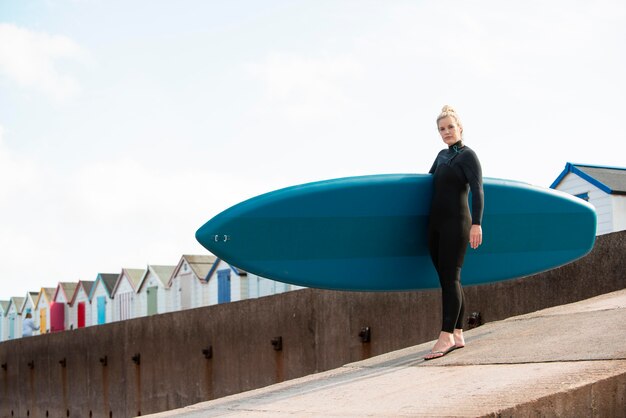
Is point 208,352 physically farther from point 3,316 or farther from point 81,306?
point 3,316

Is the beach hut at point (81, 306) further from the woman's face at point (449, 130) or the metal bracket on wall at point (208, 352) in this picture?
the woman's face at point (449, 130)

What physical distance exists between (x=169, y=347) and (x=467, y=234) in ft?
24.4

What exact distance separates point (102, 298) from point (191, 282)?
974cm

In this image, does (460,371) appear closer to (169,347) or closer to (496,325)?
(496,325)

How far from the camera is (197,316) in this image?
11031mm

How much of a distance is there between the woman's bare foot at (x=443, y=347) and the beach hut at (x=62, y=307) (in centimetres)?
3921

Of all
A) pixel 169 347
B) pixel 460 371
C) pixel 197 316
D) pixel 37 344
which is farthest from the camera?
pixel 37 344

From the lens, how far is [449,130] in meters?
5.26

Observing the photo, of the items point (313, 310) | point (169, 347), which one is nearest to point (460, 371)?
point (313, 310)

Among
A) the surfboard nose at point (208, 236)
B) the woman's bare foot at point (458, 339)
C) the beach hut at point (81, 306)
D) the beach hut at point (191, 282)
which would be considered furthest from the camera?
the beach hut at point (81, 306)

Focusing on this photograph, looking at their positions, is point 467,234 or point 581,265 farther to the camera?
point 581,265

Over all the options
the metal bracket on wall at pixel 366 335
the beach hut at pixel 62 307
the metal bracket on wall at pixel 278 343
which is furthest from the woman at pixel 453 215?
the beach hut at pixel 62 307

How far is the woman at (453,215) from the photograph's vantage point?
5121 mm

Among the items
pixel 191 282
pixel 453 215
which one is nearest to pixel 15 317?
pixel 191 282
